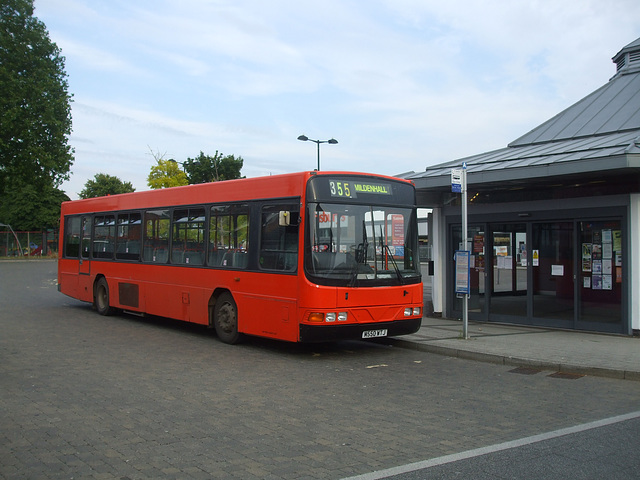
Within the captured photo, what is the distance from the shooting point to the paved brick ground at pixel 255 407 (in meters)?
5.16

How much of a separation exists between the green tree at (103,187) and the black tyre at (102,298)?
7034 cm

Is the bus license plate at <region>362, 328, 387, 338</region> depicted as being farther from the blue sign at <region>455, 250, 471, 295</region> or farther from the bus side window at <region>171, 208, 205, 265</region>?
the bus side window at <region>171, 208, 205, 265</region>

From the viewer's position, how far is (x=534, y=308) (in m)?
13.5

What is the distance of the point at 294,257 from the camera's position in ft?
33.0

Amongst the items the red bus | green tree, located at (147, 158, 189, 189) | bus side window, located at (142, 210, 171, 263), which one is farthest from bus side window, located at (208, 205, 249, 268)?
green tree, located at (147, 158, 189, 189)

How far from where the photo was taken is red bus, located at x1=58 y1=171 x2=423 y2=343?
991cm

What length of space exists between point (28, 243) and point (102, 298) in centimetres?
4739

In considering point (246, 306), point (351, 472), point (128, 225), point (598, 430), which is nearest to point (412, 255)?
point (246, 306)

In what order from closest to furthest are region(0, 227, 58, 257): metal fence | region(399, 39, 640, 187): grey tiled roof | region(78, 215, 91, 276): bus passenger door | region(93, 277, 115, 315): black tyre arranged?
region(399, 39, 640, 187): grey tiled roof → region(93, 277, 115, 315): black tyre → region(78, 215, 91, 276): bus passenger door → region(0, 227, 58, 257): metal fence

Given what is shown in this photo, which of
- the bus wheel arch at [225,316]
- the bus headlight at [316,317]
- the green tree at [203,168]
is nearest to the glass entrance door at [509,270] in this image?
the bus headlight at [316,317]

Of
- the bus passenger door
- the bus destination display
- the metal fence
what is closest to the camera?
the bus destination display

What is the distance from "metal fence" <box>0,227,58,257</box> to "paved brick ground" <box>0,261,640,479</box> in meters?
51.0

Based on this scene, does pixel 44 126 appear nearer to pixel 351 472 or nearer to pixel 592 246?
pixel 592 246

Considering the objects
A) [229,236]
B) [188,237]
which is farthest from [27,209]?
[229,236]
